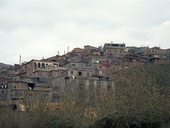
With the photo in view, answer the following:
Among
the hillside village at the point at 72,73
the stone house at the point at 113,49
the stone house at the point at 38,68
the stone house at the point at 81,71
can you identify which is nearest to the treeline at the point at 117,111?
the hillside village at the point at 72,73

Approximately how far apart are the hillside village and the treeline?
4.05 metres

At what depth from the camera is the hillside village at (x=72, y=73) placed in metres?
50.2

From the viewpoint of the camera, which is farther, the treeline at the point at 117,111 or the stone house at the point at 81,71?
the stone house at the point at 81,71

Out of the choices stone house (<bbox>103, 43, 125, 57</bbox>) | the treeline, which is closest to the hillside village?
stone house (<bbox>103, 43, 125, 57</bbox>)

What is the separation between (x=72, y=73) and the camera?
2434 inches

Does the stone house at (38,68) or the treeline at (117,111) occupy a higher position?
the stone house at (38,68)

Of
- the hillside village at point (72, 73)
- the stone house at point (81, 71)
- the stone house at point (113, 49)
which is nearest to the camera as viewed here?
the hillside village at point (72, 73)

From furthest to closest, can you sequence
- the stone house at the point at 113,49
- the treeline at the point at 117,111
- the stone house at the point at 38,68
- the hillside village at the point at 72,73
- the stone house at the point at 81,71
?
the stone house at the point at 113,49
the stone house at the point at 38,68
the stone house at the point at 81,71
the hillside village at the point at 72,73
the treeline at the point at 117,111

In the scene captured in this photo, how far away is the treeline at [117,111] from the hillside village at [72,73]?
4050 mm

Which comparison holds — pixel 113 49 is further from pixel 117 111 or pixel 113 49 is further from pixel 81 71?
pixel 117 111

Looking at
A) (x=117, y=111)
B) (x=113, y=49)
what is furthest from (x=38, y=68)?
(x=117, y=111)

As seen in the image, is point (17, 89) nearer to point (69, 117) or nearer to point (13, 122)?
point (13, 122)

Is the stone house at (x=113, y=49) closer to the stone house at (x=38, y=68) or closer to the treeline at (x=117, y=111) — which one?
the stone house at (x=38, y=68)

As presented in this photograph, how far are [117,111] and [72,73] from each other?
3636cm
